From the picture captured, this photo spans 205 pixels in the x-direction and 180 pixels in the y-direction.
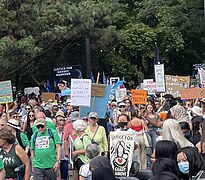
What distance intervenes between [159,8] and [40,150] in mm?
28754

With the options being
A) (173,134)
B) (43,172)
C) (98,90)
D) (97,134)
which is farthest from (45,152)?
(98,90)

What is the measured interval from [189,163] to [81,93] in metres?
6.92

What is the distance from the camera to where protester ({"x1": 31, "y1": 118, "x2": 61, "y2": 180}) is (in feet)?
30.8

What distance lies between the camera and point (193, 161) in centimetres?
612

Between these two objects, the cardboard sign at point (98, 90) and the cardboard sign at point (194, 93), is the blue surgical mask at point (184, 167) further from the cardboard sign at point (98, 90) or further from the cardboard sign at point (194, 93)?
the cardboard sign at point (194, 93)

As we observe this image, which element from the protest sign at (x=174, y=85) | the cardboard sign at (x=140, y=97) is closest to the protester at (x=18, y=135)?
the cardboard sign at (x=140, y=97)

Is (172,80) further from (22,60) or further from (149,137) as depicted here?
(22,60)

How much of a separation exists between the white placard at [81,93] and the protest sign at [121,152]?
3.74 m

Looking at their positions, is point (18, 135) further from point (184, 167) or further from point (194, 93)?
point (194, 93)

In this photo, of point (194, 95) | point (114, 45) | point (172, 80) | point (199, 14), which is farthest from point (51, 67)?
point (194, 95)

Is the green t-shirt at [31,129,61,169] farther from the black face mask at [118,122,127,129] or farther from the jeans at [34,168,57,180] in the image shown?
the black face mask at [118,122,127,129]

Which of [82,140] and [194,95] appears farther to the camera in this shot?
[194,95]

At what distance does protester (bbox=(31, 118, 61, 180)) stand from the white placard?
10.8 ft

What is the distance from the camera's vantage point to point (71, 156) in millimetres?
10156
